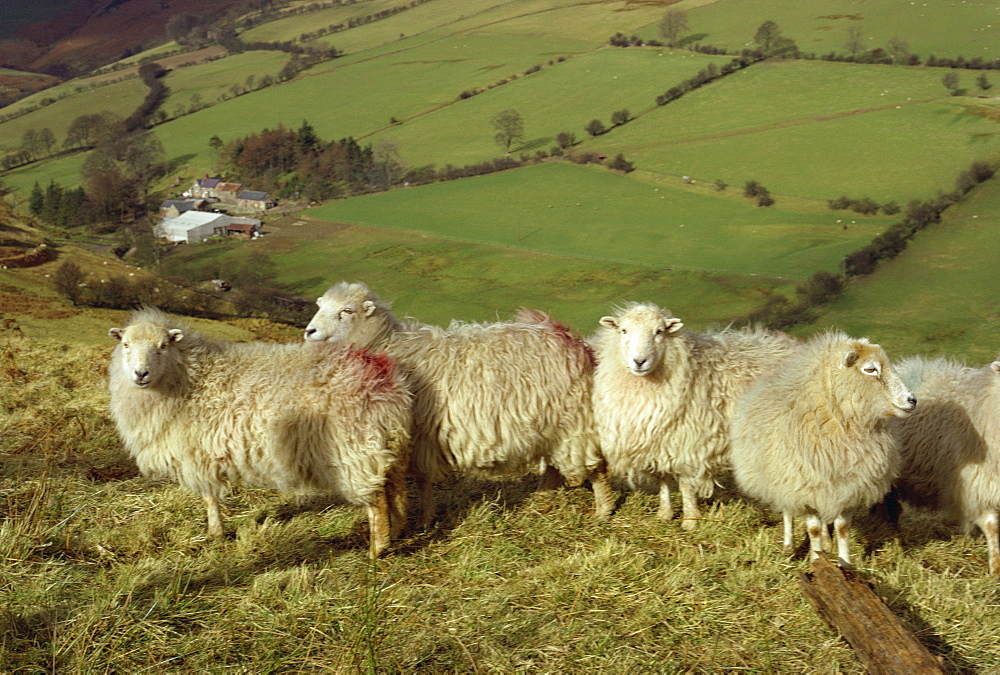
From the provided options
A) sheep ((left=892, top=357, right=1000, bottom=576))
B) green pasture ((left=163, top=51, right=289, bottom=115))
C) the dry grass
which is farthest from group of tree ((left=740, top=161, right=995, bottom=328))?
green pasture ((left=163, top=51, right=289, bottom=115))

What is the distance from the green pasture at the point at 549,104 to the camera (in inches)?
3093

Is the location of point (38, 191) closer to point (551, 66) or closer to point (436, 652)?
point (551, 66)

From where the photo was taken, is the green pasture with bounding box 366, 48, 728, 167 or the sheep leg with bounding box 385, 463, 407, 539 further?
the green pasture with bounding box 366, 48, 728, 167

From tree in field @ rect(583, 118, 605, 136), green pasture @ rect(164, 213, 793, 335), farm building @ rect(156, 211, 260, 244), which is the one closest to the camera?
green pasture @ rect(164, 213, 793, 335)

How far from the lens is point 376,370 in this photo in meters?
6.48

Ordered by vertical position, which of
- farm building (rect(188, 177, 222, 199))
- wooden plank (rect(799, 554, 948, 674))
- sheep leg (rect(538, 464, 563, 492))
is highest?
wooden plank (rect(799, 554, 948, 674))

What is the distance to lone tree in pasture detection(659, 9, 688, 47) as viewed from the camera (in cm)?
9088

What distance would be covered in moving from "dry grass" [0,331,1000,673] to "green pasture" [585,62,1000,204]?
57.5 metres

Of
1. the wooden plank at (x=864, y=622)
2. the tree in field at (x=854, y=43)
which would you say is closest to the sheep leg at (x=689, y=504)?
the wooden plank at (x=864, y=622)

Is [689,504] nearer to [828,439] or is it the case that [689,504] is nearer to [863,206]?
[828,439]

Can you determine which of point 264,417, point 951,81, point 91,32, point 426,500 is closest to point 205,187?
point 951,81

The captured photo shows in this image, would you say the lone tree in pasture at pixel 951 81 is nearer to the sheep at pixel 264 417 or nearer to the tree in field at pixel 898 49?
the tree in field at pixel 898 49

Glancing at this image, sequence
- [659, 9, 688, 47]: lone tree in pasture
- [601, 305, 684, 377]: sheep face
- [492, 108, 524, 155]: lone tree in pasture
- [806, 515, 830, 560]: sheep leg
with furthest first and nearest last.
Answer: [659, 9, 688, 47]: lone tree in pasture → [492, 108, 524, 155]: lone tree in pasture → [601, 305, 684, 377]: sheep face → [806, 515, 830, 560]: sheep leg

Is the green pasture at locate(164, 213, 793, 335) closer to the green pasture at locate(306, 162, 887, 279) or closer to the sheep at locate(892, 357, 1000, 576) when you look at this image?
the green pasture at locate(306, 162, 887, 279)
